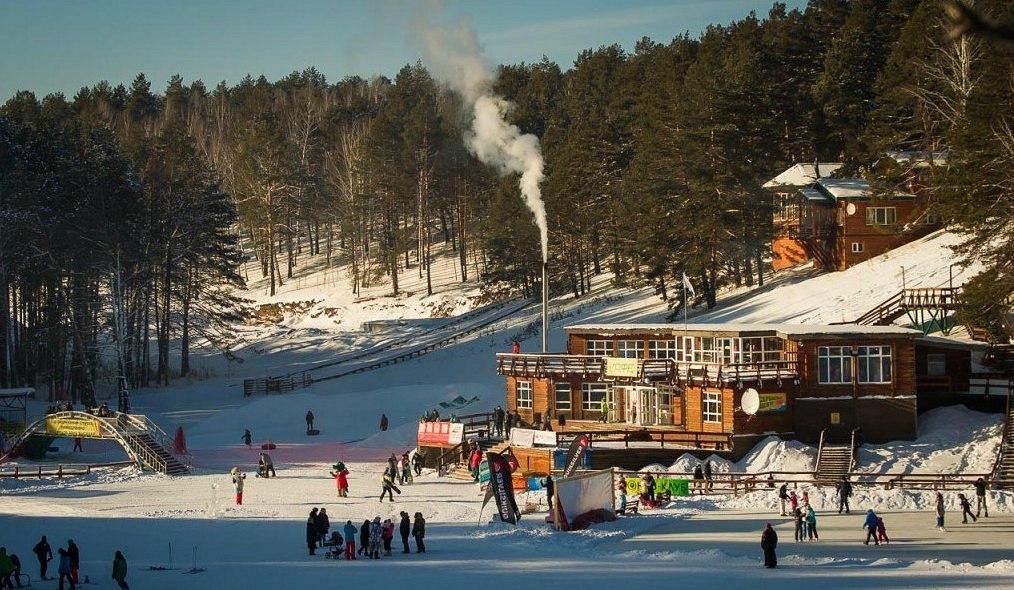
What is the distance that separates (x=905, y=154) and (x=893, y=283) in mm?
13325

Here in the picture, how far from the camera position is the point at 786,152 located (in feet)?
261

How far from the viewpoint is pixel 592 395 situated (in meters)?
50.3

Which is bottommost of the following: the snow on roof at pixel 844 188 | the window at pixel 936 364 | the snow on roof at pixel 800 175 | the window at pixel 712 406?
the window at pixel 712 406

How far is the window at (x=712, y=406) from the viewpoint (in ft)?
147

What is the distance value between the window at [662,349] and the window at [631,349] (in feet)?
1.28

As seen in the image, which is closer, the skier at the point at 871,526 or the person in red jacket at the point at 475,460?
the skier at the point at 871,526

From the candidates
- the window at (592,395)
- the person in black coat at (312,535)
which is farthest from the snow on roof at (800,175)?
the person in black coat at (312,535)

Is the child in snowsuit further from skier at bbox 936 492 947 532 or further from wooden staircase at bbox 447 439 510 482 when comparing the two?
wooden staircase at bbox 447 439 510 482

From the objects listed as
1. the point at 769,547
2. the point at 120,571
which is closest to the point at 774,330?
the point at 769,547

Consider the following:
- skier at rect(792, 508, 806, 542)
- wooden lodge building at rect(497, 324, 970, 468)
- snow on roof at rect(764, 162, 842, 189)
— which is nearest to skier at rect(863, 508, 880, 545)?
skier at rect(792, 508, 806, 542)

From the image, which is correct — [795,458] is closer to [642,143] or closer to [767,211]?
[767,211]

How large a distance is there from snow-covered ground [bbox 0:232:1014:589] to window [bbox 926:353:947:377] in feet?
5.81

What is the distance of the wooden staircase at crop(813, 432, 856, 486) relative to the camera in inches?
1630

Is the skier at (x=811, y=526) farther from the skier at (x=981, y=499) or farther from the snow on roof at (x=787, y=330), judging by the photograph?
the snow on roof at (x=787, y=330)
